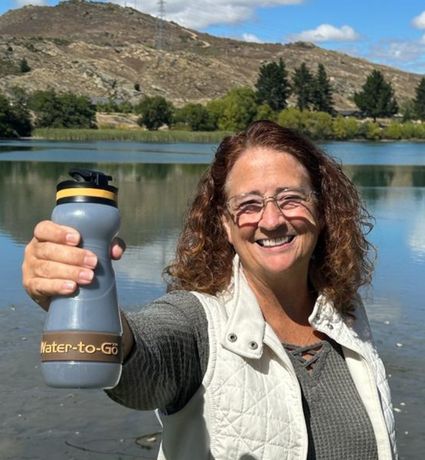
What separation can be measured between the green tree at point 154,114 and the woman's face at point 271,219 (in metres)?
118

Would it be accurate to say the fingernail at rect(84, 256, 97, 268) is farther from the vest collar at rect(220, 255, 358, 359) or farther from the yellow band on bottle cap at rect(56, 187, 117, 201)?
the vest collar at rect(220, 255, 358, 359)

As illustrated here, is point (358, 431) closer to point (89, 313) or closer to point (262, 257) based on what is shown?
point (262, 257)

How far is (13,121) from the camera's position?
9994 centimetres

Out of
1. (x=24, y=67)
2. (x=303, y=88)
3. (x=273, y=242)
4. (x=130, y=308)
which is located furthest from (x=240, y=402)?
(x=24, y=67)

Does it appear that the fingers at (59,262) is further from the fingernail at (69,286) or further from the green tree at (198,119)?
the green tree at (198,119)

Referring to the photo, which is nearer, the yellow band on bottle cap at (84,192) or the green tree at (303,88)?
the yellow band on bottle cap at (84,192)

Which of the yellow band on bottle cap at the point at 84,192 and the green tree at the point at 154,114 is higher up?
the yellow band on bottle cap at the point at 84,192

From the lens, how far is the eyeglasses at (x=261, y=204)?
2.65 metres

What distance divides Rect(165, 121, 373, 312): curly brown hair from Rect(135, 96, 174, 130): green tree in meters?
118

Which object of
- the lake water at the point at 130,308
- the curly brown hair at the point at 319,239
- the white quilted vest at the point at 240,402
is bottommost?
the lake water at the point at 130,308

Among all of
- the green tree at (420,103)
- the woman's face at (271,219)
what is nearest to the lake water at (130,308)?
the woman's face at (271,219)

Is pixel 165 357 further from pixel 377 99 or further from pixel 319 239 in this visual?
pixel 377 99

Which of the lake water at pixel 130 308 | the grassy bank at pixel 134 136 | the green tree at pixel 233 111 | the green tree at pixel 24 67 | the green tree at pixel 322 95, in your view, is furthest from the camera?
the green tree at pixel 24 67

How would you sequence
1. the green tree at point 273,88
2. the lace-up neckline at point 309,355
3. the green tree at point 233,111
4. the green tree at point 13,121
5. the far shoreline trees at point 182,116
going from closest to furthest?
the lace-up neckline at point 309,355, the green tree at point 13,121, the far shoreline trees at point 182,116, the green tree at point 233,111, the green tree at point 273,88
